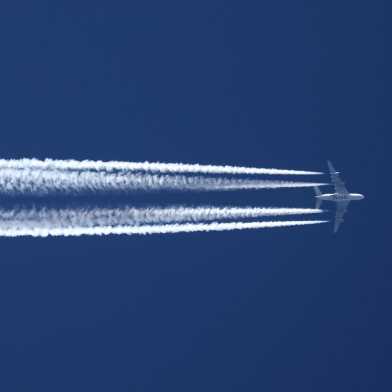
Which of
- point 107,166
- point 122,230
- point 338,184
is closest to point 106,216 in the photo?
point 122,230

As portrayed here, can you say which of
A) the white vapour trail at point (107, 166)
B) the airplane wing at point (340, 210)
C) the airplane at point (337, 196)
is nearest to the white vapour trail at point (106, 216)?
the white vapour trail at point (107, 166)

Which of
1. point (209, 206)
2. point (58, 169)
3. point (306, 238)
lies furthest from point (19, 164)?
point (306, 238)

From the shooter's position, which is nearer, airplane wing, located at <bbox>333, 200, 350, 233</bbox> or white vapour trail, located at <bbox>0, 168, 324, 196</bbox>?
white vapour trail, located at <bbox>0, 168, 324, 196</bbox>

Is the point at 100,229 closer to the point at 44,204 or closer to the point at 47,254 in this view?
the point at 44,204

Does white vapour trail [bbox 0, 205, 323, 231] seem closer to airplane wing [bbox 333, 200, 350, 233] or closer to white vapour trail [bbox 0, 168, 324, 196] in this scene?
white vapour trail [bbox 0, 168, 324, 196]

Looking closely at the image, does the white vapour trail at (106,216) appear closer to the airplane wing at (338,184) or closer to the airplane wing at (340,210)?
the airplane wing at (338,184)

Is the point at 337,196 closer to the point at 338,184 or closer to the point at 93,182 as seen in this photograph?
the point at 338,184

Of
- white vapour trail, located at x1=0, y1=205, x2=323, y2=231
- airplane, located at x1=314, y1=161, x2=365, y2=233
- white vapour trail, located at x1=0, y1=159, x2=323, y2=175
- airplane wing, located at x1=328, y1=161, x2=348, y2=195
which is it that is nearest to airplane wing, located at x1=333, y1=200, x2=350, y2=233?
airplane, located at x1=314, y1=161, x2=365, y2=233
